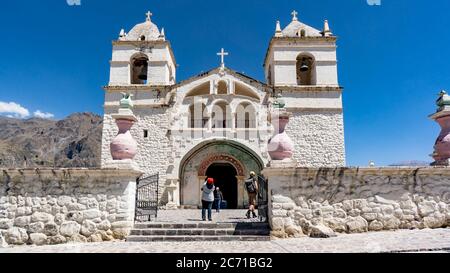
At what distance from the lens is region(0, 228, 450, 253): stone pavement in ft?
19.2

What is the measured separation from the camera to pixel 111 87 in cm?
1781

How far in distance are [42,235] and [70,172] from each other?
1425 millimetres

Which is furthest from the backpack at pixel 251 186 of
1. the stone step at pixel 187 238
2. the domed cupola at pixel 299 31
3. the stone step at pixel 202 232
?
the domed cupola at pixel 299 31

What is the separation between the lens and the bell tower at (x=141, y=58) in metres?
18.3

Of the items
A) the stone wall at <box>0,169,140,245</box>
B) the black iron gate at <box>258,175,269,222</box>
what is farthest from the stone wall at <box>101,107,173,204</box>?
the stone wall at <box>0,169,140,245</box>

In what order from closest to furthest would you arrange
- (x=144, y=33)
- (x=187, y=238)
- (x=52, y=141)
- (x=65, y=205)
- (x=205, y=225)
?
(x=187, y=238)
(x=65, y=205)
(x=205, y=225)
(x=144, y=33)
(x=52, y=141)

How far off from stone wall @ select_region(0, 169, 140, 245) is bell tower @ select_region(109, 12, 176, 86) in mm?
11143

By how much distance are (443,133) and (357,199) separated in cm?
286

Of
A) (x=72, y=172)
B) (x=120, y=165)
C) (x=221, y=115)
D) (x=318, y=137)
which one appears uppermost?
(x=221, y=115)

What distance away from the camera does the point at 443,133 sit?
8344 millimetres

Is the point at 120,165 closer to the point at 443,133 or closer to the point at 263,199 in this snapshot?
the point at 263,199

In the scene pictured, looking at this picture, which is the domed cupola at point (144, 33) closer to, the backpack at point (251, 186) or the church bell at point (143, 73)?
the church bell at point (143, 73)

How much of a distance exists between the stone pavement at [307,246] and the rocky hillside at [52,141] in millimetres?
58658

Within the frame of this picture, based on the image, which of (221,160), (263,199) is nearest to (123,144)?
(263,199)
